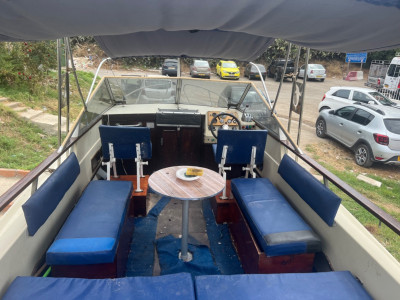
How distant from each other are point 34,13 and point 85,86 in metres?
11.2

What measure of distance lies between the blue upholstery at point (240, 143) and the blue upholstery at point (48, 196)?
61.6 inches

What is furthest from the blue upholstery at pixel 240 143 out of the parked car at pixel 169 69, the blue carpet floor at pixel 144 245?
the parked car at pixel 169 69

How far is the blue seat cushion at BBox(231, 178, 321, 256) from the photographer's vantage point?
2.19m

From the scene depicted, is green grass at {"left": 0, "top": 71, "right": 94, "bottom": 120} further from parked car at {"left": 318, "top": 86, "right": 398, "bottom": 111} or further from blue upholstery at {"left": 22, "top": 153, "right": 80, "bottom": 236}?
parked car at {"left": 318, "top": 86, "right": 398, "bottom": 111}

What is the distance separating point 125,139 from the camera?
3.30 metres

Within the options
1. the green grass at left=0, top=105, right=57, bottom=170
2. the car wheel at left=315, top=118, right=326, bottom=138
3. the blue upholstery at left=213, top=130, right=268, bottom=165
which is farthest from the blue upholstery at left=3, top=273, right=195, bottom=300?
the car wheel at left=315, top=118, right=326, bottom=138

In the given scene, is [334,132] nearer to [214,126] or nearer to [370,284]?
[214,126]

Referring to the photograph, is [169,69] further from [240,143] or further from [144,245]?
[144,245]

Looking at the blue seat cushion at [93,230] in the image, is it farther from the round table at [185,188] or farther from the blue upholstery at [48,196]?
the round table at [185,188]

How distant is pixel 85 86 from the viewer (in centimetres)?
1145

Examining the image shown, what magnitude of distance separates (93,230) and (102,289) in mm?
623

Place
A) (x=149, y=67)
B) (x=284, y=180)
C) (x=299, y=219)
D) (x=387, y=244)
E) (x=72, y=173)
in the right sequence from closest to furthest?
(x=299, y=219) < (x=72, y=173) < (x=284, y=180) < (x=387, y=244) < (x=149, y=67)

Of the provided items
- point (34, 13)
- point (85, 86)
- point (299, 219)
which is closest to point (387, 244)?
point (299, 219)

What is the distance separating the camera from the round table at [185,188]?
2.43 meters
